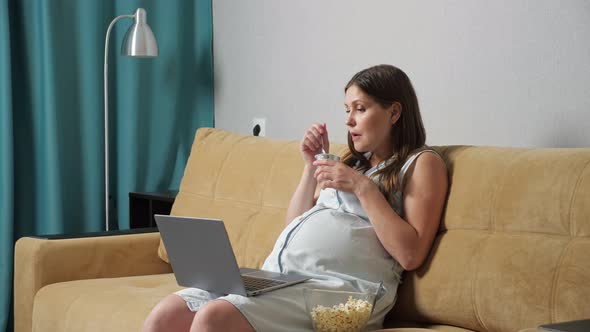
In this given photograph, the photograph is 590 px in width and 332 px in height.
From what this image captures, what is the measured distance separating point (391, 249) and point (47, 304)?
47.8 inches

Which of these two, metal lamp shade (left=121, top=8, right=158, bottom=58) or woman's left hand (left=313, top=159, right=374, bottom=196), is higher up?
metal lamp shade (left=121, top=8, right=158, bottom=58)

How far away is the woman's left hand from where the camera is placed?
2.09 m

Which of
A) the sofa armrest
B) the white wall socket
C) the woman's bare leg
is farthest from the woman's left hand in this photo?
the white wall socket

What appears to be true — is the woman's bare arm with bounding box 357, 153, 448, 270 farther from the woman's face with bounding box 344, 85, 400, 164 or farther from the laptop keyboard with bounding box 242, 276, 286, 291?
the laptop keyboard with bounding box 242, 276, 286, 291

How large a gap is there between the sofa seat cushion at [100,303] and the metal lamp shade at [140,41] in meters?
1.08

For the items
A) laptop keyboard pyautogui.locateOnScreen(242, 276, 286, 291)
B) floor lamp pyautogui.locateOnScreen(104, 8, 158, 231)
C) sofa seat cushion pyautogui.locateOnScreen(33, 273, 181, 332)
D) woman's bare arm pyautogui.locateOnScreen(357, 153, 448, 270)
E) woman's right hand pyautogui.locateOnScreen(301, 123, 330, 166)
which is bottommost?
sofa seat cushion pyautogui.locateOnScreen(33, 273, 181, 332)

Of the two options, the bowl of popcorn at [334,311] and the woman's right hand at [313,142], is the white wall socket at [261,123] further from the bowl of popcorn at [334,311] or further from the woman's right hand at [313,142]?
the bowl of popcorn at [334,311]

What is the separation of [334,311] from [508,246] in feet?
1.45

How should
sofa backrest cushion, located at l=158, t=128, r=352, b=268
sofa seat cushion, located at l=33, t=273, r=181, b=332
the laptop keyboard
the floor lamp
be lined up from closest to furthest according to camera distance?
the laptop keyboard → sofa seat cushion, located at l=33, t=273, r=181, b=332 → sofa backrest cushion, located at l=158, t=128, r=352, b=268 → the floor lamp

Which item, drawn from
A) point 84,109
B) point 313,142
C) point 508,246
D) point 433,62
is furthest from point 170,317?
point 84,109

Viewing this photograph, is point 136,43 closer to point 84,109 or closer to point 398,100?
point 84,109

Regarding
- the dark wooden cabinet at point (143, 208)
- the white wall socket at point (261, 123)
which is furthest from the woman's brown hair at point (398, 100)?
the dark wooden cabinet at point (143, 208)

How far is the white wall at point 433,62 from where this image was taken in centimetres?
236

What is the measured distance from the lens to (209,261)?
196 cm
